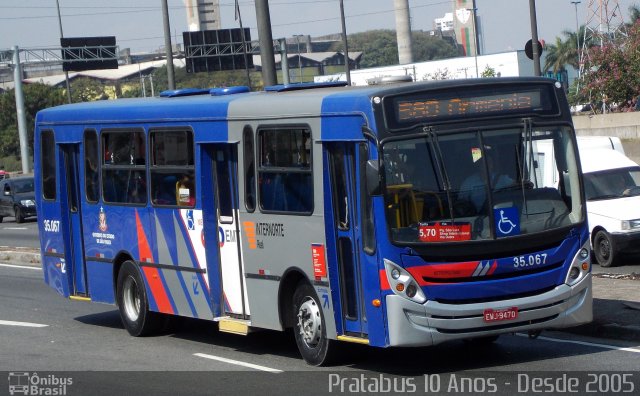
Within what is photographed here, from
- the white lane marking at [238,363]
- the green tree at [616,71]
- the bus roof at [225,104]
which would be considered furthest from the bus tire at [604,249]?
the green tree at [616,71]

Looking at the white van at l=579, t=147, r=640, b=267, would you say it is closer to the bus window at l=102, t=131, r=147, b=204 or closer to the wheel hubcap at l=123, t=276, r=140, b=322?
the wheel hubcap at l=123, t=276, r=140, b=322

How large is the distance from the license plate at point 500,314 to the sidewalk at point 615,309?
1.92 m

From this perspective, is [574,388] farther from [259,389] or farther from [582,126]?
[582,126]

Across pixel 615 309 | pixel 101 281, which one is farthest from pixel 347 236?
pixel 101 281

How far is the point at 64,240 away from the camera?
49.0 feet

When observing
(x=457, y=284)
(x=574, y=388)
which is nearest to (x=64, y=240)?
(x=457, y=284)

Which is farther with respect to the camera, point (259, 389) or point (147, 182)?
point (147, 182)

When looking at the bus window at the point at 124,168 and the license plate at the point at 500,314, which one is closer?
the license plate at the point at 500,314

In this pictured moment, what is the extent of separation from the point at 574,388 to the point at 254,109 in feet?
14.3

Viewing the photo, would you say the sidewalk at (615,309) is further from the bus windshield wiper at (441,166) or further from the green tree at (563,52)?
the green tree at (563,52)

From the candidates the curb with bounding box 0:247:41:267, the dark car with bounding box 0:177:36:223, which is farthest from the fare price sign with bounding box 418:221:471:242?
the dark car with bounding box 0:177:36:223

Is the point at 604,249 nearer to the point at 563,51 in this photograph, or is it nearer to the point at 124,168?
the point at 124,168

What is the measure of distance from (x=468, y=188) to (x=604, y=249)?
9.32 meters

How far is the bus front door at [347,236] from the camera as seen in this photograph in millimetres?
10031
